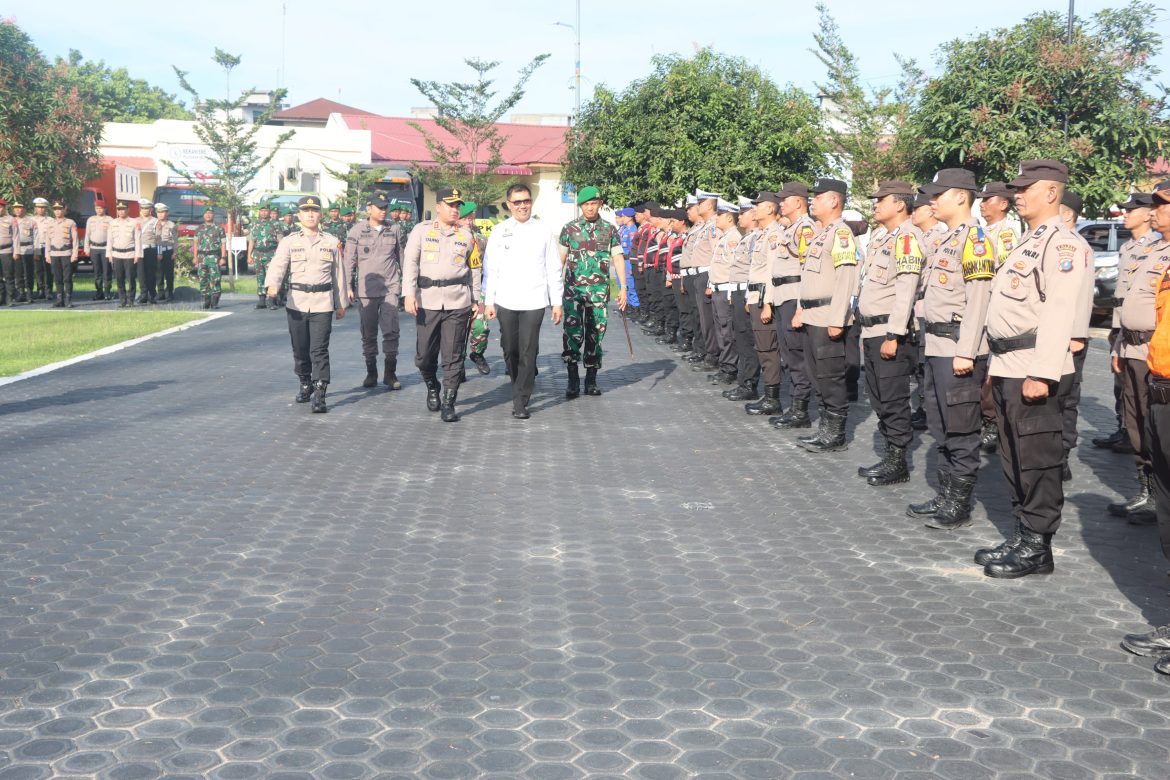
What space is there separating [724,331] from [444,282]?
3.80m

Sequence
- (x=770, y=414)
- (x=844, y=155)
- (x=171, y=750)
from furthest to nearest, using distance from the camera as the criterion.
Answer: (x=844, y=155)
(x=770, y=414)
(x=171, y=750)

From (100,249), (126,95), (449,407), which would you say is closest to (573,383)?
(449,407)

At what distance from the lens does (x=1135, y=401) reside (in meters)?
7.96

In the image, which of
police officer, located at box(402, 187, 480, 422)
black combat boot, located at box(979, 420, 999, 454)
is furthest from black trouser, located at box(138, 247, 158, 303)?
black combat boot, located at box(979, 420, 999, 454)

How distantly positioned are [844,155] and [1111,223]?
9.59 meters

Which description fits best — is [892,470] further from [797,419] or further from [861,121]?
[861,121]

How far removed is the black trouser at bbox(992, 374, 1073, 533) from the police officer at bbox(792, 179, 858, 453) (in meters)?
3.10

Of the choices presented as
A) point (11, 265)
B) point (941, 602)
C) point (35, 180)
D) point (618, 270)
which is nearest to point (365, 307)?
point (618, 270)

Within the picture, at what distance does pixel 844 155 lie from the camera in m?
30.3

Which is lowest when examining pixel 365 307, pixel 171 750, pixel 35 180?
pixel 171 750

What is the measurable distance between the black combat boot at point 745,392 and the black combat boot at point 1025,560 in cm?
638

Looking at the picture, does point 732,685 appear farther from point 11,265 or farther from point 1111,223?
point 11,265

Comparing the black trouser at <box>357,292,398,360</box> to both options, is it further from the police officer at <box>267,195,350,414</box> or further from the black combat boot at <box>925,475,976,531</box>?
the black combat boot at <box>925,475,976,531</box>

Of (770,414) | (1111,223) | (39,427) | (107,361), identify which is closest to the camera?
(39,427)
